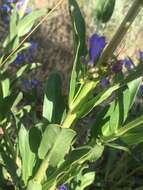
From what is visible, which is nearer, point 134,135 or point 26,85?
point 134,135

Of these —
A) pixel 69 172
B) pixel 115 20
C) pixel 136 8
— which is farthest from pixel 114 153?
pixel 115 20

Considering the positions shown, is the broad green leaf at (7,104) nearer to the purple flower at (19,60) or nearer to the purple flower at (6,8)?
the purple flower at (19,60)

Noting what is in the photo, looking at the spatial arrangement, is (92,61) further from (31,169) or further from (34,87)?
(34,87)

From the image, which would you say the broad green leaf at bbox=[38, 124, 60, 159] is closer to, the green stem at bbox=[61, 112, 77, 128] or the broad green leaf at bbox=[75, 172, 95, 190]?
the green stem at bbox=[61, 112, 77, 128]

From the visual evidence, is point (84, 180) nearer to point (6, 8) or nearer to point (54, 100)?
point (54, 100)

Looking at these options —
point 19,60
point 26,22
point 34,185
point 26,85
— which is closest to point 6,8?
point 19,60

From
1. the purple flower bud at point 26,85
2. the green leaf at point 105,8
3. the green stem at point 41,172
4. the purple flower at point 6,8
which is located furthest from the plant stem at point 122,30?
the purple flower at point 6,8
